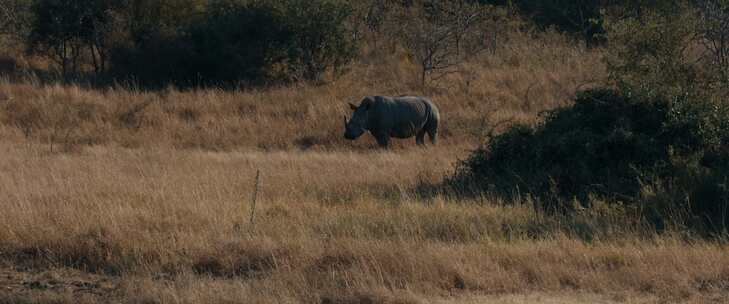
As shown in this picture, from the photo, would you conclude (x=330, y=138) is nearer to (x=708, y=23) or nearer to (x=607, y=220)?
(x=708, y=23)

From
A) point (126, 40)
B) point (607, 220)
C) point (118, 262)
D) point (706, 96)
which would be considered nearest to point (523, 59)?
point (126, 40)

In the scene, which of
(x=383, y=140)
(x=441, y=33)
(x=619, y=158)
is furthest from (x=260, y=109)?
(x=619, y=158)

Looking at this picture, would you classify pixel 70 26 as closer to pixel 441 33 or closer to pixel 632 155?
pixel 441 33

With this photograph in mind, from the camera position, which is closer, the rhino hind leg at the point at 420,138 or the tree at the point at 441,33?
the rhino hind leg at the point at 420,138

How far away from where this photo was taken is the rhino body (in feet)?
54.6

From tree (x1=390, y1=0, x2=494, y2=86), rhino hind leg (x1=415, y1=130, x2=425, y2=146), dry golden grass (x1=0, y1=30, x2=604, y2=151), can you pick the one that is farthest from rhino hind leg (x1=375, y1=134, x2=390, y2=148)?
tree (x1=390, y1=0, x2=494, y2=86)

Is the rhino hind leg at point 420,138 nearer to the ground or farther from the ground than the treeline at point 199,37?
nearer to the ground

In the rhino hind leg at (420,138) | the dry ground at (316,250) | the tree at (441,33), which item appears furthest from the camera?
the tree at (441,33)

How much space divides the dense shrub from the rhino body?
173 inches

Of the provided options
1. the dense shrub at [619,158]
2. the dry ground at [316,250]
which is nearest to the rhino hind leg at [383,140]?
the dense shrub at [619,158]

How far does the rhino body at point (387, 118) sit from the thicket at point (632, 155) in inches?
154

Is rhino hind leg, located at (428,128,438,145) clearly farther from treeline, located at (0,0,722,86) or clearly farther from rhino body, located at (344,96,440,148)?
treeline, located at (0,0,722,86)

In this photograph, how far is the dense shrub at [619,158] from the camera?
33.4ft

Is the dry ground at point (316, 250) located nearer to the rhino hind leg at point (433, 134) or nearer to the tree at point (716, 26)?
the tree at point (716, 26)
